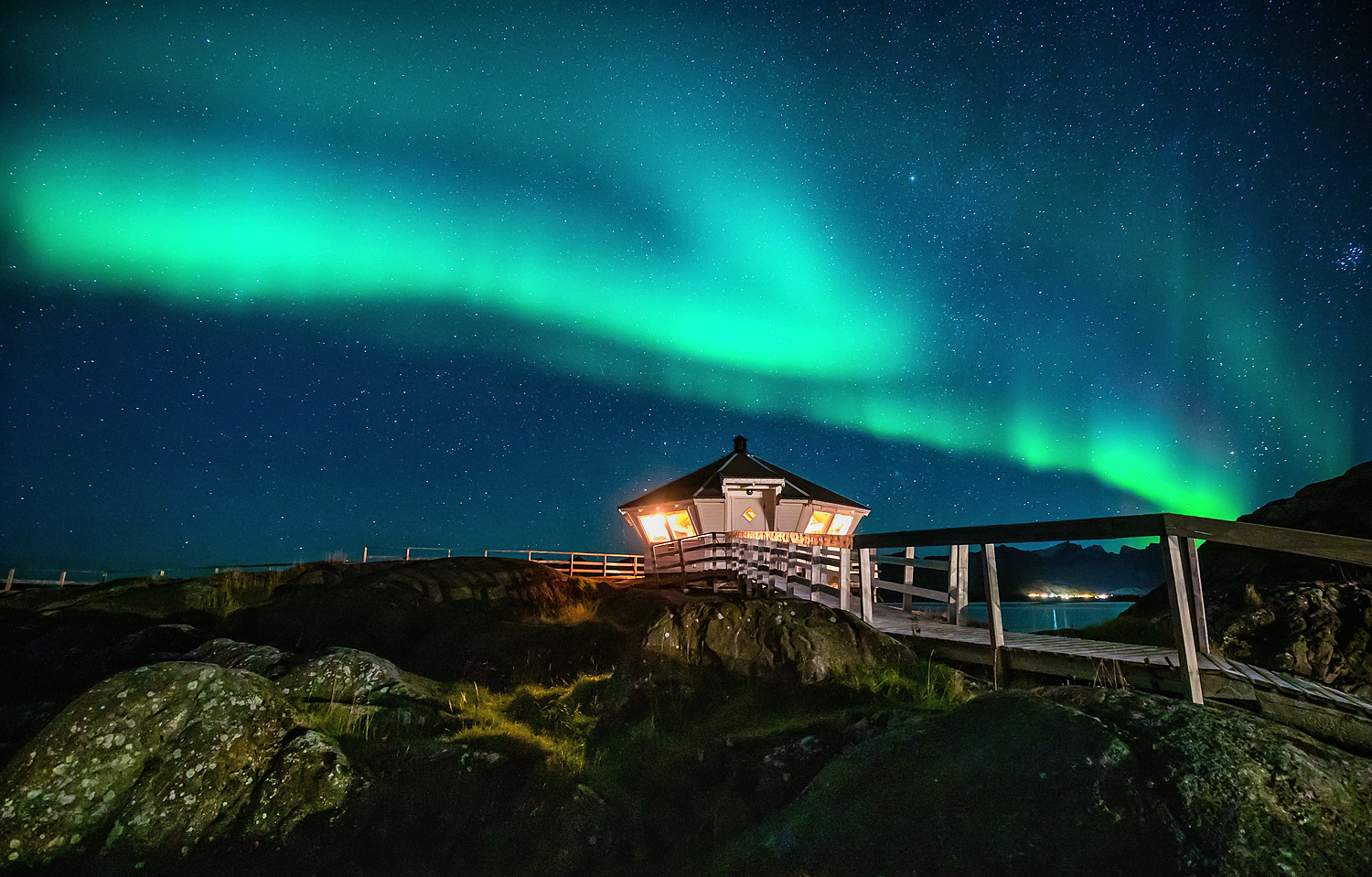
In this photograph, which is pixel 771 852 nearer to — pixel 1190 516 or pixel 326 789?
pixel 326 789

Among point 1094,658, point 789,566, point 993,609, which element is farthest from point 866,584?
point 789,566

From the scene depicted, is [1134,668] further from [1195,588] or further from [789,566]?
[789,566]

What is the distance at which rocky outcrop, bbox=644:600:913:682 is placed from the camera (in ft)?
23.1

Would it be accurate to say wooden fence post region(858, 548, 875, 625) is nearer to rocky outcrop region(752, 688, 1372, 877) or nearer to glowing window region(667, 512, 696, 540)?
rocky outcrop region(752, 688, 1372, 877)

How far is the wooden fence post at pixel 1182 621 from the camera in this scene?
552 cm

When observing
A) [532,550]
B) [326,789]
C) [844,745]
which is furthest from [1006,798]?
[532,550]

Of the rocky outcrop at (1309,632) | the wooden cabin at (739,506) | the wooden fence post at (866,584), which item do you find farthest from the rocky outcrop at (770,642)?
the wooden cabin at (739,506)

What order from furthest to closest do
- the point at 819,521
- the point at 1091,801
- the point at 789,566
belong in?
the point at 819,521 → the point at 789,566 → the point at 1091,801

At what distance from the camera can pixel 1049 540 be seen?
24.1 ft

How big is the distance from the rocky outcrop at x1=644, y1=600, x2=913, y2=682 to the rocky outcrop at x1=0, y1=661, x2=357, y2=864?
353 centimetres

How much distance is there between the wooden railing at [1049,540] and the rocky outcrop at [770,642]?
4.11 ft

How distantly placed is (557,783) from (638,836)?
0.95 metres

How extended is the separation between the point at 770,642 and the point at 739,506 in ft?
64.7

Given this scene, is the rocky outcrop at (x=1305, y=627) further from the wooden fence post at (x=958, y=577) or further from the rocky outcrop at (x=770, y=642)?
the rocky outcrop at (x=770, y=642)
